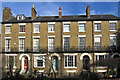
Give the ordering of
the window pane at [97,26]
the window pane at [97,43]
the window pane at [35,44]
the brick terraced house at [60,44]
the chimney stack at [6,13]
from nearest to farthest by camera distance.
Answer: the brick terraced house at [60,44] → the window pane at [97,43] → the window pane at [97,26] → the window pane at [35,44] → the chimney stack at [6,13]

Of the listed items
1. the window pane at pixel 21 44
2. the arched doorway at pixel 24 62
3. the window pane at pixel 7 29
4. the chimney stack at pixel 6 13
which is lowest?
the arched doorway at pixel 24 62

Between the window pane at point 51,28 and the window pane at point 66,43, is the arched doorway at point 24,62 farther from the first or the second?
the window pane at point 66,43

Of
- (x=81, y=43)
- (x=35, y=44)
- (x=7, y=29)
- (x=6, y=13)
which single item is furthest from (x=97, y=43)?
(x=6, y=13)

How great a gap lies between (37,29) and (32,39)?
1.87m

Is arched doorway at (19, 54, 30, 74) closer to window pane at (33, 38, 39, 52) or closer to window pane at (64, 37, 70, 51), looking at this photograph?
window pane at (33, 38, 39, 52)

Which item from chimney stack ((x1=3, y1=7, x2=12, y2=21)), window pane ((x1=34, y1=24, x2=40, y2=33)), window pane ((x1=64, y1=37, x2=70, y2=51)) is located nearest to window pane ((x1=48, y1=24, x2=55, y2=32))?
window pane ((x1=34, y1=24, x2=40, y2=33))

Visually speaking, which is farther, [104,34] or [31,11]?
[31,11]

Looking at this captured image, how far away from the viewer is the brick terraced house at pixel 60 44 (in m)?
20.3

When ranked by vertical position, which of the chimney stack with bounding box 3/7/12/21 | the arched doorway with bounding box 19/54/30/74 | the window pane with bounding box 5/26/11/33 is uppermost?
the chimney stack with bounding box 3/7/12/21

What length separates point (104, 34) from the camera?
20.8 meters

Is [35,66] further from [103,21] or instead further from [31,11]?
[103,21]

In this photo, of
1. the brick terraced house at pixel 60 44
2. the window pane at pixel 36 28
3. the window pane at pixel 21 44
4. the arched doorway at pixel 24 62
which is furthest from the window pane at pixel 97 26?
the window pane at pixel 21 44

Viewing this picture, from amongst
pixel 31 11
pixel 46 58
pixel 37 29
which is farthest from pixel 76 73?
pixel 31 11

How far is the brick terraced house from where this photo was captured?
66.6 ft
